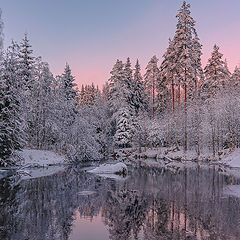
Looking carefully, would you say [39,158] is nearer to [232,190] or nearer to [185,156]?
[185,156]

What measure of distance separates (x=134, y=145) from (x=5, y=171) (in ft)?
Answer: 89.4

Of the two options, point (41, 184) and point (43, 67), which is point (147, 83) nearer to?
point (43, 67)

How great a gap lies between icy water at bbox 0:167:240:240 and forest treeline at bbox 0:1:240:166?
11038 millimetres

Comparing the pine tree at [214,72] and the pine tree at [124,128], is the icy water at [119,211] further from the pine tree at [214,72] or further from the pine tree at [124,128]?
the pine tree at [214,72]

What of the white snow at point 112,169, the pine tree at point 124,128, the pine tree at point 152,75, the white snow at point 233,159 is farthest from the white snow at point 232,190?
the pine tree at point 152,75

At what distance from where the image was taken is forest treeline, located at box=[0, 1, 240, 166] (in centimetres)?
2517

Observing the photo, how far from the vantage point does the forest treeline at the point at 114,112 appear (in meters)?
25.2

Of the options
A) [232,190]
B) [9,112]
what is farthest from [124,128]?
[232,190]

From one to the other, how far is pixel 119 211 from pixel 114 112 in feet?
131

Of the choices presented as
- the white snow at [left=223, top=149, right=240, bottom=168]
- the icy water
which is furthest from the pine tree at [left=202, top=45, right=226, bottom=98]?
the icy water

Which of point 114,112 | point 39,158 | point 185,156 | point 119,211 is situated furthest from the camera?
point 114,112

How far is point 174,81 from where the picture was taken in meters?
40.0

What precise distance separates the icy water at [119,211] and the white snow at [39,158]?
35.8ft

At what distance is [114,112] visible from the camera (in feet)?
165
